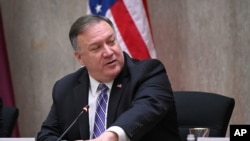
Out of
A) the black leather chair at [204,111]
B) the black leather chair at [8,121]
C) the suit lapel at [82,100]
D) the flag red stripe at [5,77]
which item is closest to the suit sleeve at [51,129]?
the suit lapel at [82,100]

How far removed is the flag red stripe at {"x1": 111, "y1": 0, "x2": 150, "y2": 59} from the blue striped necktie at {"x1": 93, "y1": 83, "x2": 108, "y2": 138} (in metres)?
1.55

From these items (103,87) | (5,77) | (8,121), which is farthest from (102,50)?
(5,77)

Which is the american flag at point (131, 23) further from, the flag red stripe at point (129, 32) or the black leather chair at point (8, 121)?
the black leather chair at point (8, 121)

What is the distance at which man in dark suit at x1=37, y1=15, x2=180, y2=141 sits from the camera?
112 inches

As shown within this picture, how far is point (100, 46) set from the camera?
2.99 meters

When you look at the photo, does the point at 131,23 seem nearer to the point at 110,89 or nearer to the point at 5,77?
the point at 5,77

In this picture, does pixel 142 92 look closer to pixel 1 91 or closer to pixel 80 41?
pixel 80 41

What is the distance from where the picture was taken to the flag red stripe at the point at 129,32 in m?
4.55

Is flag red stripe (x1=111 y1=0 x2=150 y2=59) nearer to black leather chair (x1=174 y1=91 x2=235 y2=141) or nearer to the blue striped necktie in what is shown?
black leather chair (x1=174 y1=91 x2=235 y2=141)

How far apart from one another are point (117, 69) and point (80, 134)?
0.39 m

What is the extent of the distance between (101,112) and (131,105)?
0.70ft

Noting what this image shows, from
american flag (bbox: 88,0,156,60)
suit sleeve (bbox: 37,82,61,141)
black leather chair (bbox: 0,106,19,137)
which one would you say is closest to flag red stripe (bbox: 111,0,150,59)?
american flag (bbox: 88,0,156,60)

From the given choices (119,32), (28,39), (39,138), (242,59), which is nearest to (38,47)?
(28,39)

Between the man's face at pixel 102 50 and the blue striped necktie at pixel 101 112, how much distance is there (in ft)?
0.19
